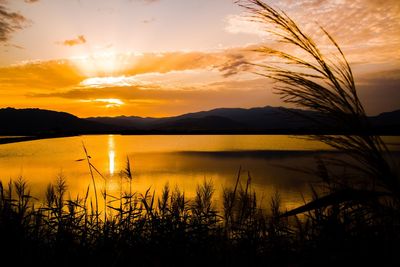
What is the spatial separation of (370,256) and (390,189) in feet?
3.01

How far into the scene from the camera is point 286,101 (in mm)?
1753

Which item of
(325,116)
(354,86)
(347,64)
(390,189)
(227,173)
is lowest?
(227,173)

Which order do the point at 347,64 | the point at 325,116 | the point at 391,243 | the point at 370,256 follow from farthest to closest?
1. the point at 391,243
2. the point at 370,256
3. the point at 347,64
4. the point at 325,116

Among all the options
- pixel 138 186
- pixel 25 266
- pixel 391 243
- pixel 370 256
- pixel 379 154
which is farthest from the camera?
pixel 138 186

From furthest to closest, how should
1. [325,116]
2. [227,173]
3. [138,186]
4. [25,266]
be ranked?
[227,173]
[138,186]
[25,266]
[325,116]

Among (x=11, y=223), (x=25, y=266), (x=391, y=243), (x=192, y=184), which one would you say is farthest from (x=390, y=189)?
(x=192, y=184)

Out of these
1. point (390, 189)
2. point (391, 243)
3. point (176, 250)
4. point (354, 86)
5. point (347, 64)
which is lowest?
point (176, 250)

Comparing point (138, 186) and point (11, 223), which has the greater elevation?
point (11, 223)

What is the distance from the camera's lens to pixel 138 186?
3553 centimetres

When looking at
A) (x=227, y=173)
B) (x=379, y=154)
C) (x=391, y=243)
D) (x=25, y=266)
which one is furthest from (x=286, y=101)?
(x=227, y=173)

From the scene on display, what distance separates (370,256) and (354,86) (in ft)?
3.54

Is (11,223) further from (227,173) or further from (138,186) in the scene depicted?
(227,173)

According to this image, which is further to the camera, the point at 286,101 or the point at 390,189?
the point at 286,101

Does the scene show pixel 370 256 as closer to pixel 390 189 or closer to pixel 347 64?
pixel 390 189
